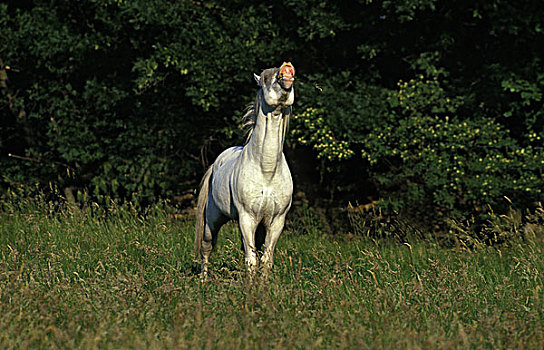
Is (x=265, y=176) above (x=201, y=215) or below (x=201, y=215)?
above

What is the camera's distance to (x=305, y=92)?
10.8 meters

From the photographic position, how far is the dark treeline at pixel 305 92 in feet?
34.4

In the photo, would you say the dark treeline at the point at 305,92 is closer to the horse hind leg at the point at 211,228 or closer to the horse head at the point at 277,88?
the horse hind leg at the point at 211,228

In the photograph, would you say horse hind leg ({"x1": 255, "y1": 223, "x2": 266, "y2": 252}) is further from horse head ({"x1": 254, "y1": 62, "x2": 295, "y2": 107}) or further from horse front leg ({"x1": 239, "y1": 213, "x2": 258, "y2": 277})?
horse head ({"x1": 254, "y1": 62, "x2": 295, "y2": 107})

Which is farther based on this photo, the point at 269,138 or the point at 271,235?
the point at 271,235

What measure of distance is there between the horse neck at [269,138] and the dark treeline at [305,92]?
4.39m

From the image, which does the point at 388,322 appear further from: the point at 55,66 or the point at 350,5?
the point at 55,66

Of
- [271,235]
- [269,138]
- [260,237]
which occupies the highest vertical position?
[269,138]

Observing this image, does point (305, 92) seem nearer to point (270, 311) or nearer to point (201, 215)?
point (201, 215)

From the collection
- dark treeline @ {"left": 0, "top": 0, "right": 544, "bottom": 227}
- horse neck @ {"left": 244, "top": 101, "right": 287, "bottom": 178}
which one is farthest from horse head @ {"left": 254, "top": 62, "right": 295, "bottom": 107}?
dark treeline @ {"left": 0, "top": 0, "right": 544, "bottom": 227}

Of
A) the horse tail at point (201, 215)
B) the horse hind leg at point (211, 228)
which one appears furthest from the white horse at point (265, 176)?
the horse tail at point (201, 215)

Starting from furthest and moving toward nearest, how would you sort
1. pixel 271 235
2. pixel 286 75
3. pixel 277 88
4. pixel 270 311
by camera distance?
pixel 271 235, pixel 277 88, pixel 286 75, pixel 270 311

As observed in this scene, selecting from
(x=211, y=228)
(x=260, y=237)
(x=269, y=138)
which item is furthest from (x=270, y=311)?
(x=211, y=228)

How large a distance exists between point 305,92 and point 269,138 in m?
5.23
